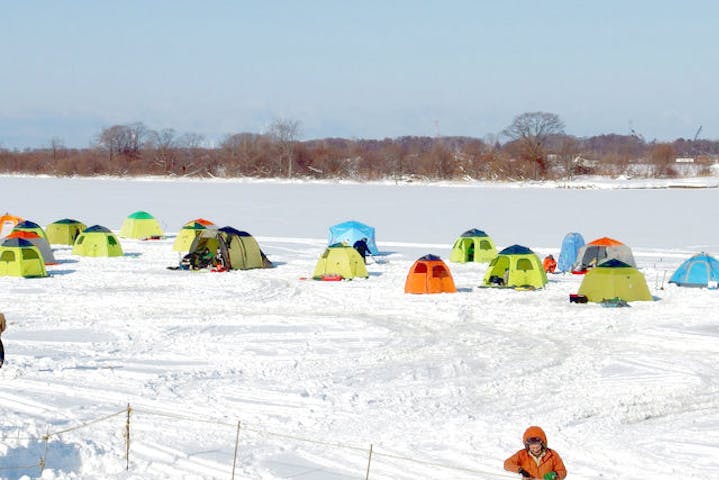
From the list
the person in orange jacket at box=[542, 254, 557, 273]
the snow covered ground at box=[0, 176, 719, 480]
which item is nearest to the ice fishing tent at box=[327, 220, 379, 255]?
the snow covered ground at box=[0, 176, 719, 480]

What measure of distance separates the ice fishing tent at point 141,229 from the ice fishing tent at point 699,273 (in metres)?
20.5

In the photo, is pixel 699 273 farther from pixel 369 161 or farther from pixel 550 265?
pixel 369 161

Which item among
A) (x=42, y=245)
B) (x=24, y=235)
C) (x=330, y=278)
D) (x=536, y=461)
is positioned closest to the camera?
(x=536, y=461)

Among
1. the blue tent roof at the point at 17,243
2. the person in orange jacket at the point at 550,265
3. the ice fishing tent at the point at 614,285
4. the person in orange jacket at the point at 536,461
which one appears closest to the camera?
the person in orange jacket at the point at 536,461

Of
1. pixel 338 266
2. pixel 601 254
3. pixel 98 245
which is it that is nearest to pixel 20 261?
pixel 98 245

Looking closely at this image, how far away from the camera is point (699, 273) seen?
74.7 feet

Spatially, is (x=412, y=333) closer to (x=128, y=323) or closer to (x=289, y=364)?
(x=289, y=364)

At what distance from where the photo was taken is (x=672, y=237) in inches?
1444

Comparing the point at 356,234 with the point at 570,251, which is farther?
the point at 356,234

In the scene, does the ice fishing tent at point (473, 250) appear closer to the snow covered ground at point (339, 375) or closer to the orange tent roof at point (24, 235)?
the snow covered ground at point (339, 375)

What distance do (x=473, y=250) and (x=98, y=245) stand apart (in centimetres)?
1154

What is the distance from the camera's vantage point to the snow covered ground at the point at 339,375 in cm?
948

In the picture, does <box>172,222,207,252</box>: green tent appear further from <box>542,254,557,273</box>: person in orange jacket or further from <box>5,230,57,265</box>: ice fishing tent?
<box>542,254,557,273</box>: person in orange jacket

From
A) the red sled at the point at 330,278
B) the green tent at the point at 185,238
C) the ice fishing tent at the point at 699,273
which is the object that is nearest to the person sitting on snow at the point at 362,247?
the red sled at the point at 330,278
